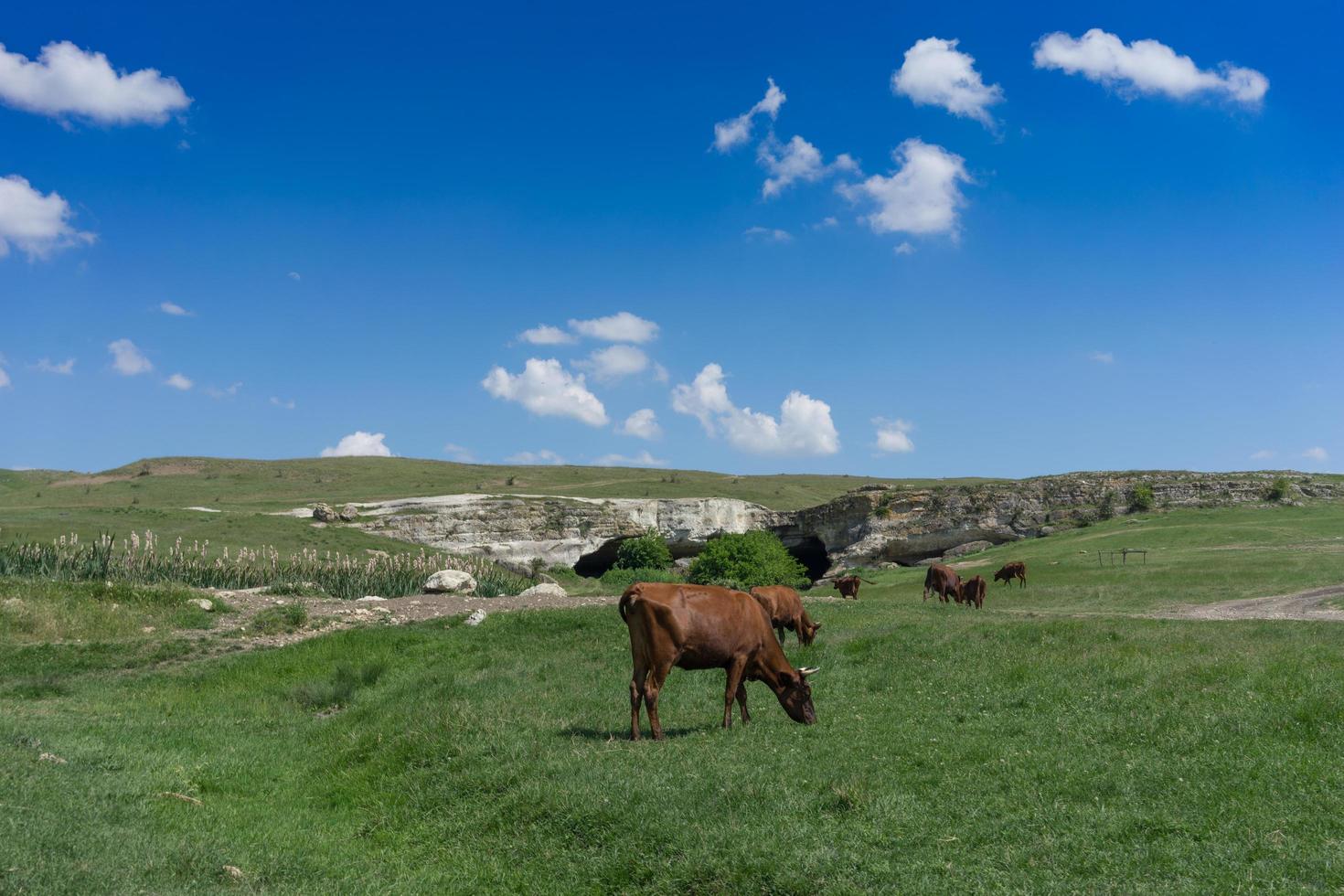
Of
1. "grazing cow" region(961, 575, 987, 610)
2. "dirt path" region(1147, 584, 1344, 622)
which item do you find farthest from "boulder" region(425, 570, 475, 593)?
"dirt path" region(1147, 584, 1344, 622)

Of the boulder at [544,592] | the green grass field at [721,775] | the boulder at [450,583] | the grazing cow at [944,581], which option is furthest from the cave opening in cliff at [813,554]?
the green grass field at [721,775]

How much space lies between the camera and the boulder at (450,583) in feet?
107

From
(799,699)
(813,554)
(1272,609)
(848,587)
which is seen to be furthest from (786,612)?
(813,554)

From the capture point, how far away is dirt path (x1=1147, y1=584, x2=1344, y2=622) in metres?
25.1

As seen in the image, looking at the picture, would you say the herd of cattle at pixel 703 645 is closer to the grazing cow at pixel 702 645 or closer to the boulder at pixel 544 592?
the grazing cow at pixel 702 645

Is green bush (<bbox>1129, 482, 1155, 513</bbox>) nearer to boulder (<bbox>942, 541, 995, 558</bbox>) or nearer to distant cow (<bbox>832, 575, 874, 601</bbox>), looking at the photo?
boulder (<bbox>942, 541, 995, 558</bbox>)

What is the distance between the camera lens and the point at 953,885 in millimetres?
6402

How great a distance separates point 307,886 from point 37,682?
13.8m

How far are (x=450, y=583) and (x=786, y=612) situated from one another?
670 inches

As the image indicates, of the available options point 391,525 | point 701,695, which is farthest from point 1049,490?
point 701,695

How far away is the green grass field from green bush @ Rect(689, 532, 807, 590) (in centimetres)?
2903

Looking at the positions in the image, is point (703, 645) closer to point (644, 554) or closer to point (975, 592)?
point (975, 592)

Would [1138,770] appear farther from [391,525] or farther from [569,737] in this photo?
[391,525]

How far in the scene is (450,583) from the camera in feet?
107
